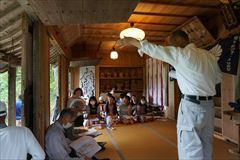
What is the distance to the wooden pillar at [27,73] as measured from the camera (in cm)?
221

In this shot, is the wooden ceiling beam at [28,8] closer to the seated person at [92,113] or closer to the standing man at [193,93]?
the standing man at [193,93]

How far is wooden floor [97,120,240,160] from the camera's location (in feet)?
11.5

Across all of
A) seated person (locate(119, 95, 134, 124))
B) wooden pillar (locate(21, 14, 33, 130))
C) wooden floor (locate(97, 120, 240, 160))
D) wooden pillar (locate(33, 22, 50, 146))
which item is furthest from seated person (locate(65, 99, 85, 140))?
seated person (locate(119, 95, 134, 124))

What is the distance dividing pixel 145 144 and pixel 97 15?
280cm

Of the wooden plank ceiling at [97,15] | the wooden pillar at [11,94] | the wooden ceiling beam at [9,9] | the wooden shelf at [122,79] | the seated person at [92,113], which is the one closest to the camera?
the wooden plank ceiling at [97,15]

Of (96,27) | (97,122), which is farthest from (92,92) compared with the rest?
(96,27)

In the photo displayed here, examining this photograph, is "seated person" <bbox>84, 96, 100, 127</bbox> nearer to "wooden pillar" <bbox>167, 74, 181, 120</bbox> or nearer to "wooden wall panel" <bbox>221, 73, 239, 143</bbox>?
"wooden pillar" <bbox>167, 74, 181, 120</bbox>

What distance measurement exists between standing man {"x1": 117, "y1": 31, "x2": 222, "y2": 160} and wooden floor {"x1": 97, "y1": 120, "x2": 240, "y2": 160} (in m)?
1.53

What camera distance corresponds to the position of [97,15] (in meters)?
2.00

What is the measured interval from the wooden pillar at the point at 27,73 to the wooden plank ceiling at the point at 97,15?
15 centimetres

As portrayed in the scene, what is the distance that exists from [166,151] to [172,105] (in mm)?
3271

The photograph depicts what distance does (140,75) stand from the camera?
960 cm

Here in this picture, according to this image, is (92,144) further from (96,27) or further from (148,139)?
(96,27)

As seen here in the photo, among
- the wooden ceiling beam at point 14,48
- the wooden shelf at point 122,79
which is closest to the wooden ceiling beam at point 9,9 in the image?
the wooden ceiling beam at point 14,48
